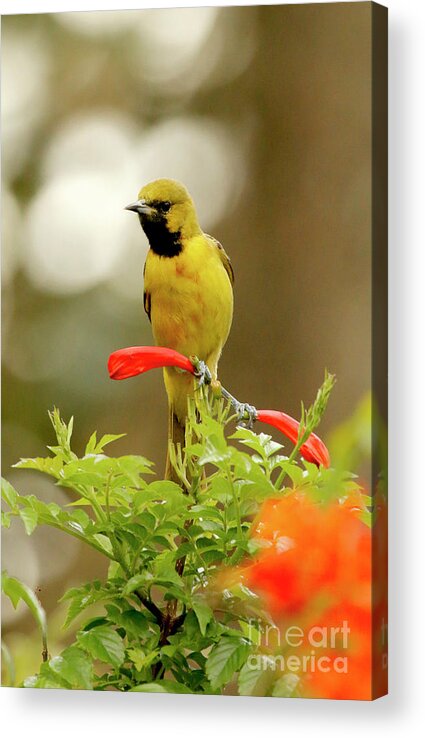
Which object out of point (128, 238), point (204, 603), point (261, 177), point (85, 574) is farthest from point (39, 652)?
point (261, 177)

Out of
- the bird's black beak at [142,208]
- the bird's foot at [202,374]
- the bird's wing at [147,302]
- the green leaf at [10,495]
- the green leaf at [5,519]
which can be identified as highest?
the bird's black beak at [142,208]

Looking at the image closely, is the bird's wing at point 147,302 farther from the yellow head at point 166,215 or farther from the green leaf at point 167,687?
the green leaf at point 167,687

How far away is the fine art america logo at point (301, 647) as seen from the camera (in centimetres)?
291

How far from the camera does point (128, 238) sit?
10.2 feet

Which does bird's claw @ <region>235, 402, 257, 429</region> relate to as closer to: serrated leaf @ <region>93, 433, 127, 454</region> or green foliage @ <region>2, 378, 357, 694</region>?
green foliage @ <region>2, 378, 357, 694</region>

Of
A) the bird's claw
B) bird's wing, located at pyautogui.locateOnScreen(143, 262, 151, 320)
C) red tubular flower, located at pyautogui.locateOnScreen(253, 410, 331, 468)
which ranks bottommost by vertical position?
red tubular flower, located at pyautogui.locateOnScreen(253, 410, 331, 468)

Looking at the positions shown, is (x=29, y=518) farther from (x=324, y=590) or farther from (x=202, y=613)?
(x=324, y=590)

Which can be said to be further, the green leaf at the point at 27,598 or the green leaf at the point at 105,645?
the green leaf at the point at 27,598

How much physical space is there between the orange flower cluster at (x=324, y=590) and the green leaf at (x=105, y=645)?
300 mm

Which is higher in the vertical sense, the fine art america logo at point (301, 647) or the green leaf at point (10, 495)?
the green leaf at point (10, 495)

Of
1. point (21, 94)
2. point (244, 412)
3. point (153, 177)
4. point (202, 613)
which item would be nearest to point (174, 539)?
point (202, 613)

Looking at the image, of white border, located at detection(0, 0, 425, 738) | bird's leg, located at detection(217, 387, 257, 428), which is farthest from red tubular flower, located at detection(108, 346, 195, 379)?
white border, located at detection(0, 0, 425, 738)

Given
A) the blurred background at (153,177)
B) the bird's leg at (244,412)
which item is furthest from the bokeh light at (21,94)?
the bird's leg at (244,412)

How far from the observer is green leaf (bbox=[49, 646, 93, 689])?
302cm
